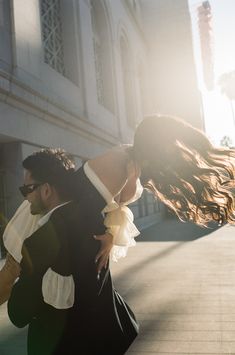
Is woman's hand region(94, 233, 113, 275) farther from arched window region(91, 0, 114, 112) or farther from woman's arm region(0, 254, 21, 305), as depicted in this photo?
arched window region(91, 0, 114, 112)

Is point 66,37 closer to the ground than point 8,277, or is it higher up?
higher up

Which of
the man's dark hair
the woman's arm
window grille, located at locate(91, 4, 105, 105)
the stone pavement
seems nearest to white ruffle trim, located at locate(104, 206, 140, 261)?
the man's dark hair

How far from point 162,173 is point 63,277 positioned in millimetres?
599

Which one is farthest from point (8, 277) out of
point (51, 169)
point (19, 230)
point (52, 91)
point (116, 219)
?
point (52, 91)

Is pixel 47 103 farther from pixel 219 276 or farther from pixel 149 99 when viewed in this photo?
pixel 149 99

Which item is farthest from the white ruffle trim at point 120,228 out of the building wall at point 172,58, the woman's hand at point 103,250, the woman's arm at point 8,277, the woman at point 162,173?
the building wall at point 172,58

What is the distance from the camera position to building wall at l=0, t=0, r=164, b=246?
320 inches

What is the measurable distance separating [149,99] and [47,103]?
17519 millimetres

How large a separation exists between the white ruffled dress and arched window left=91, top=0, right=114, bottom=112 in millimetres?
15234

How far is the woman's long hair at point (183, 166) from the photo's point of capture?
1688mm

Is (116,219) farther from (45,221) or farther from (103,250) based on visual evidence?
(45,221)

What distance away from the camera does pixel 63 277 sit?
4.68 feet

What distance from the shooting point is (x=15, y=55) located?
8.34m

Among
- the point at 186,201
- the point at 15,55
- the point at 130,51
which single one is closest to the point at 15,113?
the point at 15,55
